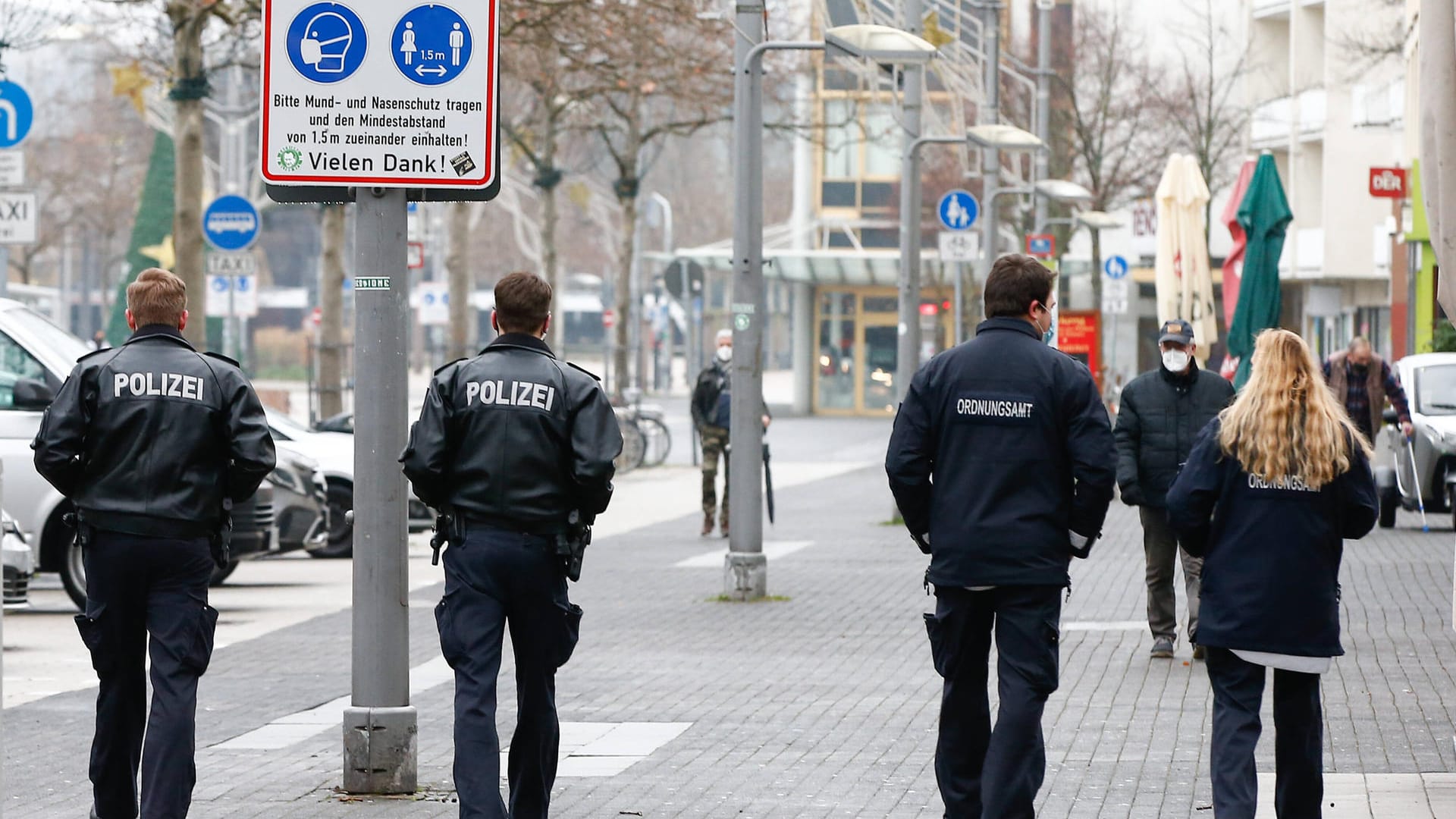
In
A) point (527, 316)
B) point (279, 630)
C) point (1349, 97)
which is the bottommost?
point (279, 630)

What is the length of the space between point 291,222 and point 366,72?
94.2m

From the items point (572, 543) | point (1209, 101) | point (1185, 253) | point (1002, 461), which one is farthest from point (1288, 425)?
point (1209, 101)

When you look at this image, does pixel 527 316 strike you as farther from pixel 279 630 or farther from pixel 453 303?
pixel 453 303

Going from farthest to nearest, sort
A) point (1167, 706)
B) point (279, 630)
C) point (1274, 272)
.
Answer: point (1274, 272)
point (279, 630)
point (1167, 706)

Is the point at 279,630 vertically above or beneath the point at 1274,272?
beneath

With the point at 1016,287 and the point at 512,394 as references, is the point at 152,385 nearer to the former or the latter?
the point at 512,394

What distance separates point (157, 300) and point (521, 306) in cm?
119

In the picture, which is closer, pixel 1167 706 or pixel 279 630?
pixel 1167 706

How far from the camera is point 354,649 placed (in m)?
7.85

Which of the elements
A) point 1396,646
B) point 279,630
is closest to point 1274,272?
point 1396,646

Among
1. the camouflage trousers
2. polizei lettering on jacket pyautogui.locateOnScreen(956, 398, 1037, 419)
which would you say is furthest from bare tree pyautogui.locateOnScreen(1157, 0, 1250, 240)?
polizei lettering on jacket pyautogui.locateOnScreen(956, 398, 1037, 419)

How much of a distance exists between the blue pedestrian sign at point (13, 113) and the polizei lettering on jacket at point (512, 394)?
11919 mm

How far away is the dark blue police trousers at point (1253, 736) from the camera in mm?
6688

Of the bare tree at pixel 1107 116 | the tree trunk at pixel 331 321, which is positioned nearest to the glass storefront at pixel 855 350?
the bare tree at pixel 1107 116
